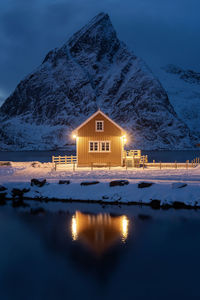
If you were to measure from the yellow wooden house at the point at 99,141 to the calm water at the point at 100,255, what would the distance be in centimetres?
1818

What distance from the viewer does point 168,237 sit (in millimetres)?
15875

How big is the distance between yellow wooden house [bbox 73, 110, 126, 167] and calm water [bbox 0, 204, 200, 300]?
18.2 meters

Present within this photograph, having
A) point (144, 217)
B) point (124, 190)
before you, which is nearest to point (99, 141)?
point (124, 190)

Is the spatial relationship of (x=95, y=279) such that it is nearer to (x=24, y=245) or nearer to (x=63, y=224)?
(x=24, y=245)

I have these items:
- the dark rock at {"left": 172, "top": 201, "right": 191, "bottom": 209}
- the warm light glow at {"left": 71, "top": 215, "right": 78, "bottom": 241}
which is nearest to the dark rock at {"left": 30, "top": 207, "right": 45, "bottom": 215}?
the warm light glow at {"left": 71, "top": 215, "right": 78, "bottom": 241}

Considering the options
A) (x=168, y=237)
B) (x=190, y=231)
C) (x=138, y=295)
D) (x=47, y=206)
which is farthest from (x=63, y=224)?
(x=138, y=295)

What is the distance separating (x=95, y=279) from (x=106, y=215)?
911 centimetres

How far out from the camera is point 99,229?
1747cm

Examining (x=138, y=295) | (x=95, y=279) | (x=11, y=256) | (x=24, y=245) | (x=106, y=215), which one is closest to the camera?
(x=138, y=295)

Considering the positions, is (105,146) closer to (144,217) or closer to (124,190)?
(124,190)

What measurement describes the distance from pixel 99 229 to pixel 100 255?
402cm

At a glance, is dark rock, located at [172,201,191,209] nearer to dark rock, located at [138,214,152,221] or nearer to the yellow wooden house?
dark rock, located at [138,214,152,221]

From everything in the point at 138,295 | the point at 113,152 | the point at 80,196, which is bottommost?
the point at 138,295

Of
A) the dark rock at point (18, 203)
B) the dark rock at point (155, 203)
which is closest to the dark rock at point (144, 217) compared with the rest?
the dark rock at point (155, 203)
